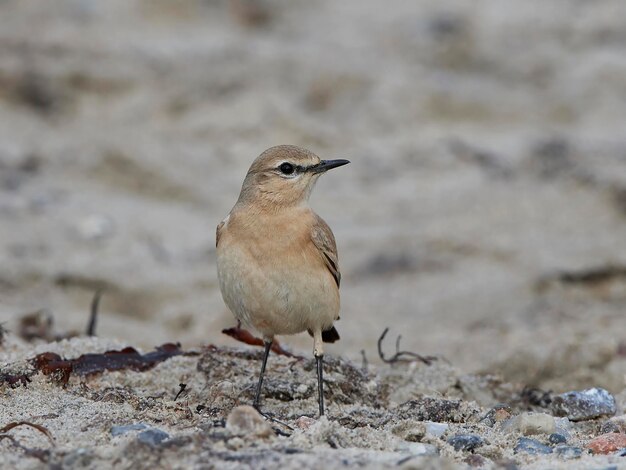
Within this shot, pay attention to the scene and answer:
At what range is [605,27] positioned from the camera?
1372 cm

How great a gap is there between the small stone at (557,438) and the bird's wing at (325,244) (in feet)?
4.62

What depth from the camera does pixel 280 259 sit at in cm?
516

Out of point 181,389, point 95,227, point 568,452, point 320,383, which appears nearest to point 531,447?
point 568,452

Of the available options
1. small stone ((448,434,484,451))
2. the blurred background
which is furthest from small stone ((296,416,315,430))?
the blurred background

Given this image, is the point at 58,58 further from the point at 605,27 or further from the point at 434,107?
the point at 605,27

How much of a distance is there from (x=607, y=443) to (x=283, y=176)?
2155 mm

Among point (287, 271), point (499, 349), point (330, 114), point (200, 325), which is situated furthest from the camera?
point (330, 114)

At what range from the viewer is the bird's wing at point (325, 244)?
211 inches

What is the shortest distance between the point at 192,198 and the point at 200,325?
2.74 metres

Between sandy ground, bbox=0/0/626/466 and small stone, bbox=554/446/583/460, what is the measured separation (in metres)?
2.31

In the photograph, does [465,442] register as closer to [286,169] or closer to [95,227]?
[286,169]

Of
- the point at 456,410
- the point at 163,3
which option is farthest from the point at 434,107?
the point at 456,410

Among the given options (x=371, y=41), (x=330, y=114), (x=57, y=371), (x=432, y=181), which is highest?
(x=371, y=41)

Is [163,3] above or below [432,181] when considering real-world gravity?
above
